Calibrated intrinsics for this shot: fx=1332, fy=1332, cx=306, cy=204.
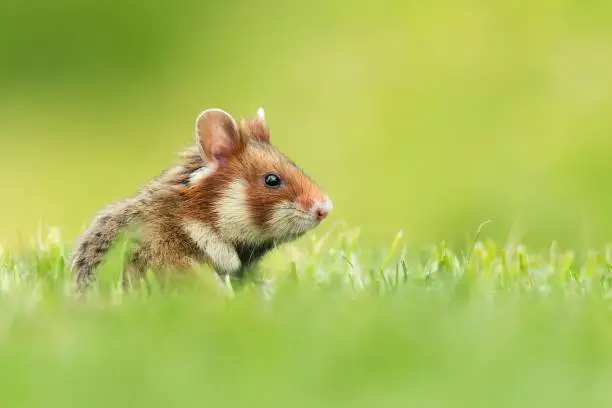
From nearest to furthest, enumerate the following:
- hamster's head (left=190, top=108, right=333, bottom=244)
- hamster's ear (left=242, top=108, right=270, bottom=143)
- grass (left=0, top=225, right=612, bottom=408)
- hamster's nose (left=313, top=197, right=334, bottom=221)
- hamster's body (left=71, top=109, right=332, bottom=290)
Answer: grass (left=0, top=225, right=612, bottom=408), hamster's body (left=71, top=109, right=332, bottom=290), hamster's head (left=190, top=108, right=333, bottom=244), hamster's nose (left=313, top=197, right=334, bottom=221), hamster's ear (left=242, top=108, right=270, bottom=143)

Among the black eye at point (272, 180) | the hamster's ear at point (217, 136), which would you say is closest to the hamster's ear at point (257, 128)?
the hamster's ear at point (217, 136)

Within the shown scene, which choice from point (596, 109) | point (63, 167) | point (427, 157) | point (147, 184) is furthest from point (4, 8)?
point (147, 184)

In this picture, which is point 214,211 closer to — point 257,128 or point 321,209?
point 321,209

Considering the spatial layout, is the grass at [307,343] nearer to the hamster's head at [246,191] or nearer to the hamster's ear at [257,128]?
the hamster's head at [246,191]

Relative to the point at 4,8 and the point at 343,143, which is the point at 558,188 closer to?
the point at 343,143

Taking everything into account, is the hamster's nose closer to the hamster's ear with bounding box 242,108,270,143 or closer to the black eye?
the black eye

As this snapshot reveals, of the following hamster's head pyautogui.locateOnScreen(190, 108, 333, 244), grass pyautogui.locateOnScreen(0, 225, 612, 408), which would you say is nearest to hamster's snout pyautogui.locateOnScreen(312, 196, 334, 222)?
hamster's head pyautogui.locateOnScreen(190, 108, 333, 244)
